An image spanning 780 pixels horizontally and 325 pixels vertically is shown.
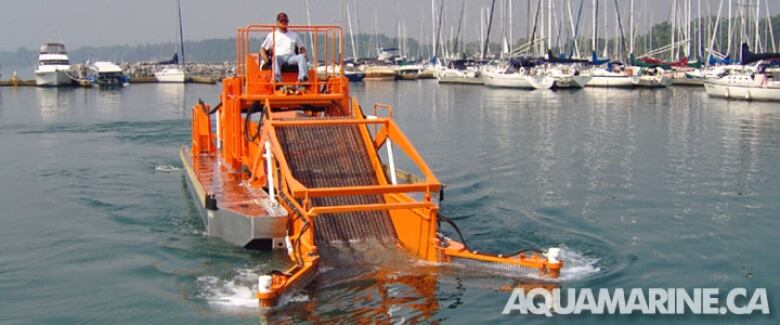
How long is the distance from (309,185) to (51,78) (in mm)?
70728

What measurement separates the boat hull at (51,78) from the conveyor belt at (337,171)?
228 feet

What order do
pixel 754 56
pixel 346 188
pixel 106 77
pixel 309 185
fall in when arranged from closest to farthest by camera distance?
pixel 346 188 < pixel 309 185 < pixel 754 56 < pixel 106 77

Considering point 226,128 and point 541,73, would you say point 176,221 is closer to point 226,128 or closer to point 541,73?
point 226,128

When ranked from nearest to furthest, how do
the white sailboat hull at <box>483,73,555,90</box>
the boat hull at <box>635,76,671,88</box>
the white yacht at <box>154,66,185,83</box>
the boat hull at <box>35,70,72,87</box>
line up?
the white sailboat hull at <box>483,73,555,90</box> < the boat hull at <box>635,76,671,88</box> < the boat hull at <box>35,70,72,87</box> < the white yacht at <box>154,66,185,83</box>

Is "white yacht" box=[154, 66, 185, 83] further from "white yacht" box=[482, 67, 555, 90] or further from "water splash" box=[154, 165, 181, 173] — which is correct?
"water splash" box=[154, 165, 181, 173]

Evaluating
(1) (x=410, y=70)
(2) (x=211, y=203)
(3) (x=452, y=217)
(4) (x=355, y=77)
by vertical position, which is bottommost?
(3) (x=452, y=217)

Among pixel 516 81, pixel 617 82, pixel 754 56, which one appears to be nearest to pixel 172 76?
pixel 516 81

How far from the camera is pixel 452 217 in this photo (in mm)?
16031

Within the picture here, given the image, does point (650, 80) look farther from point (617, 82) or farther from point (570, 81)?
point (570, 81)

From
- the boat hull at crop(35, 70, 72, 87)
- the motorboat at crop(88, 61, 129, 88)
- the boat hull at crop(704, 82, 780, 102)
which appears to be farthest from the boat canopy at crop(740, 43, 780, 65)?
the boat hull at crop(35, 70, 72, 87)

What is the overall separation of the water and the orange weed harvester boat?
386 millimetres

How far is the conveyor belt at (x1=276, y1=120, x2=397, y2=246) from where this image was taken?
12.8 m

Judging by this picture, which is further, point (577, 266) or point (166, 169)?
point (166, 169)

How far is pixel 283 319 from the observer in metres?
9.97
